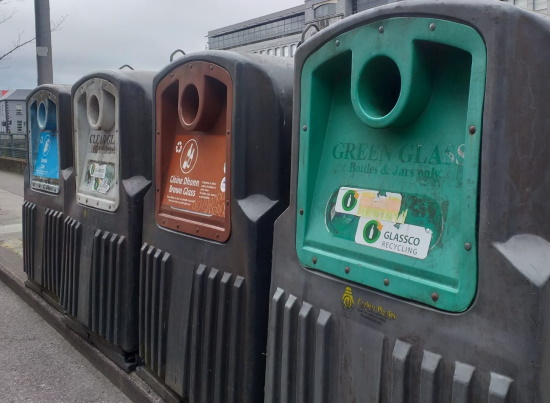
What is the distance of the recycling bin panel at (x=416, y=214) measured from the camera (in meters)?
1.40

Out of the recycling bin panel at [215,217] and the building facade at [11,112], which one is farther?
the building facade at [11,112]

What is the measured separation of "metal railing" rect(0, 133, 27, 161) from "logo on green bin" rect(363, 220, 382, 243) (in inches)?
764

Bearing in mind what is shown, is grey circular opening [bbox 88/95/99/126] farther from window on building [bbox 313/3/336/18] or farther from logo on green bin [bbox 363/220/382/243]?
window on building [bbox 313/3/336/18]

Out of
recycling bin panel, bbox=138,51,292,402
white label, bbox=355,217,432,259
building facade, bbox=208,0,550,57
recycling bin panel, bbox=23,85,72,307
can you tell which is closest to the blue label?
recycling bin panel, bbox=23,85,72,307

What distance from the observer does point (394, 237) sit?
171 cm

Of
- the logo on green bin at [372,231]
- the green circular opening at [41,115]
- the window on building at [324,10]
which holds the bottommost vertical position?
the logo on green bin at [372,231]

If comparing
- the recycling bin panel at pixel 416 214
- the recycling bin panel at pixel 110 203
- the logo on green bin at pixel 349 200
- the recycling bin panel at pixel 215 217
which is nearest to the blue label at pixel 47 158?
the recycling bin panel at pixel 110 203

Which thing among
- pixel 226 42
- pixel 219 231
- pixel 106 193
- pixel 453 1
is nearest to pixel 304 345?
pixel 219 231

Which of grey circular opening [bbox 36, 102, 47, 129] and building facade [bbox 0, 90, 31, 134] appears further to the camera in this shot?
building facade [bbox 0, 90, 31, 134]

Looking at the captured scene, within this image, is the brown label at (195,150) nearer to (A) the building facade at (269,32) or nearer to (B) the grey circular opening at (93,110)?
(B) the grey circular opening at (93,110)

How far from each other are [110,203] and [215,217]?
111 centimetres

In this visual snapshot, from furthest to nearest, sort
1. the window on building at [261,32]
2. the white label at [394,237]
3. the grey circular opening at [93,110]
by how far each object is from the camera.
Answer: the window on building at [261,32], the grey circular opening at [93,110], the white label at [394,237]

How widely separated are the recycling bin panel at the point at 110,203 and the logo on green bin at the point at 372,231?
70.2 inches

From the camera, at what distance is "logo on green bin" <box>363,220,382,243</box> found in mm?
1773
